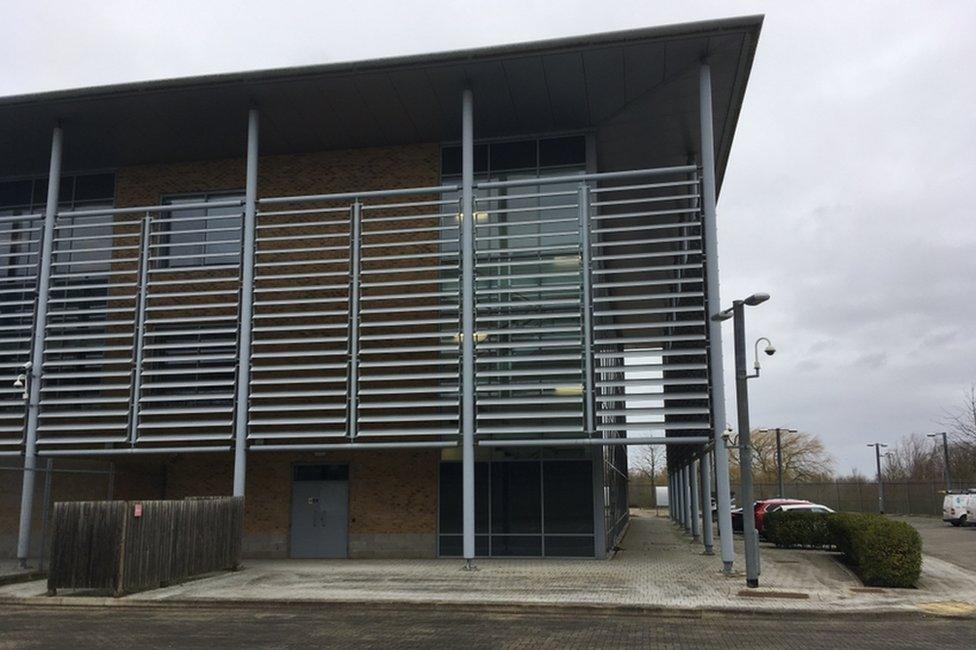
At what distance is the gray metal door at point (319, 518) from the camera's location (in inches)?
866

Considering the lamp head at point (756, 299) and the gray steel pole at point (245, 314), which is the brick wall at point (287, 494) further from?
the lamp head at point (756, 299)

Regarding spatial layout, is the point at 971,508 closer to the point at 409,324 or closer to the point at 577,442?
the point at 577,442

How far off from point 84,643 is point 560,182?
14029 millimetres

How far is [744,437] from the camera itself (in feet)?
52.4

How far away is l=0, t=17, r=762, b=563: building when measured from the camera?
63.6ft

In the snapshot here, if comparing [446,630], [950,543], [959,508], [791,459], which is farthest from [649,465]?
[446,630]

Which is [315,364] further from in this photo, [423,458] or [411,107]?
[411,107]

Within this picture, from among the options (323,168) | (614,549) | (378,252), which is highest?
(323,168)

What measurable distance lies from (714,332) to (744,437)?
3.19 meters

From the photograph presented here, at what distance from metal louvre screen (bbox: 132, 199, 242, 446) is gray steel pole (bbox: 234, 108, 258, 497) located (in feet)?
1.03

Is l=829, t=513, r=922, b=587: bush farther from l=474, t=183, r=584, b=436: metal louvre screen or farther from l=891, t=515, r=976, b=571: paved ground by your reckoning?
l=474, t=183, r=584, b=436: metal louvre screen

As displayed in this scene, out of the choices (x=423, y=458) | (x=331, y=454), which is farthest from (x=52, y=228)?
(x=423, y=458)

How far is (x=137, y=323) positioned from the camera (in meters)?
21.3

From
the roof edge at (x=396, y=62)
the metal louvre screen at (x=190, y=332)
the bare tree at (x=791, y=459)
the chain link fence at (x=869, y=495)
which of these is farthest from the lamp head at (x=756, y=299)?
the bare tree at (x=791, y=459)
